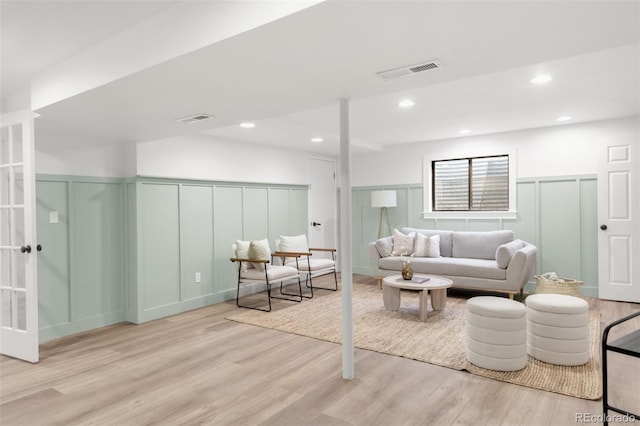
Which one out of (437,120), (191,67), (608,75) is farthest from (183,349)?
(608,75)

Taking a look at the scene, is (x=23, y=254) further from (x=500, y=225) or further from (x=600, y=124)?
(x=600, y=124)

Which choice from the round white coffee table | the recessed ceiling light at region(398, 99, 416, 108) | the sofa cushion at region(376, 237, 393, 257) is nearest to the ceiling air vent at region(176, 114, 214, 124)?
the recessed ceiling light at region(398, 99, 416, 108)

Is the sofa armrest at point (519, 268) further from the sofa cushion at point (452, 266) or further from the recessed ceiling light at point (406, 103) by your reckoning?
the recessed ceiling light at point (406, 103)

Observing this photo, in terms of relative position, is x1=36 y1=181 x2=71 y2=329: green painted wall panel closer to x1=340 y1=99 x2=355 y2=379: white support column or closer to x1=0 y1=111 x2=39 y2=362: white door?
x1=0 y1=111 x2=39 y2=362: white door

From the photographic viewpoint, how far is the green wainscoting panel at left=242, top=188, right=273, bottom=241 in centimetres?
578

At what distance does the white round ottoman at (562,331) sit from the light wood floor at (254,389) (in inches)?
11.4

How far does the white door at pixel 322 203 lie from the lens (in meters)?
7.13

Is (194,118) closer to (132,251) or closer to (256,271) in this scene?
(132,251)

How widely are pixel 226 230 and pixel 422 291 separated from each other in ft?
9.14

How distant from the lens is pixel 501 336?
2.93 meters

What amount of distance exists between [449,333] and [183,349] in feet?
8.35

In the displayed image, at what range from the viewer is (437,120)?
5.04 metres

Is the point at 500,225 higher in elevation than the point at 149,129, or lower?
lower

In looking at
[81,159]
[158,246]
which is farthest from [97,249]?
[81,159]
